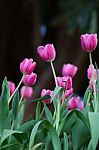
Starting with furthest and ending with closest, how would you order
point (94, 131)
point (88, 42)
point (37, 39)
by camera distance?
point (37, 39), point (88, 42), point (94, 131)

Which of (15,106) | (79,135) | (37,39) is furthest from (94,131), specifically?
(37,39)

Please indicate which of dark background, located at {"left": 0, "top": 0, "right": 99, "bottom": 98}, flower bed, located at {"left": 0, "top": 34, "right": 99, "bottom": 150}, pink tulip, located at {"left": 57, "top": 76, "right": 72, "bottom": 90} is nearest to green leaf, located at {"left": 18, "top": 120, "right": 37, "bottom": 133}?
flower bed, located at {"left": 0, "top": 34, "right": 99, "bottom": 150}

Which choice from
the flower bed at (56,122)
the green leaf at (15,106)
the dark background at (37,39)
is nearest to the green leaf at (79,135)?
the flower bed at (56,122)

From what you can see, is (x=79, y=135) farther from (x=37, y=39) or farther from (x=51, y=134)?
(x=37, y=39)

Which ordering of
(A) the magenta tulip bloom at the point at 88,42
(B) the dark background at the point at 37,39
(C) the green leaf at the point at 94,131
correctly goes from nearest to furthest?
1. (C) the green leaf at the point at 94,131
2. (A) the magenta tulip bloom at the point at 88,42
3. (B) the dark background at the point at 37,39

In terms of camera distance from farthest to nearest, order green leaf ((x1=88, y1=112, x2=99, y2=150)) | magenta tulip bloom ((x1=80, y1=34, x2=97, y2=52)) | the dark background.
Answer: the dark background, magenta tulip bloom ((x1=80, y1=34, x2=97, y2=52)), green leaf ((x1=88, y1=112, x2=99, y2=150))

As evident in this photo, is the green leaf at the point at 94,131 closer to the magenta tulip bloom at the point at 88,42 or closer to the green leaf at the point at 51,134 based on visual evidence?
the green leaf at the point at 51,134

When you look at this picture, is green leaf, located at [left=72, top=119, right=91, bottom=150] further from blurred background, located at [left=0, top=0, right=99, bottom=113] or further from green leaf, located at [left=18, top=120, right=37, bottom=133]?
blurred background, located at [left=0, top=0, right=99, bottom=113]

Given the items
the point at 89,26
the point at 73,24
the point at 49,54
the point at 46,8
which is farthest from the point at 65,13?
the point at 49,54
